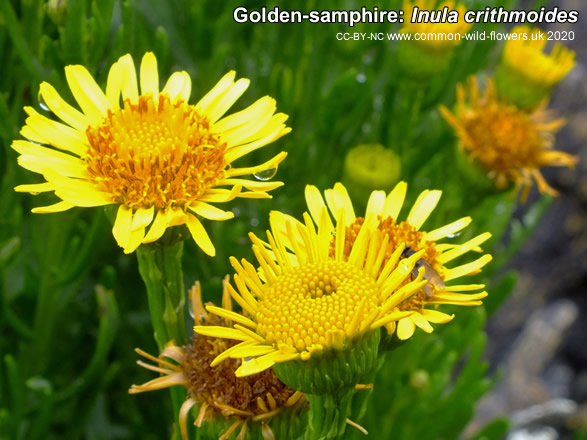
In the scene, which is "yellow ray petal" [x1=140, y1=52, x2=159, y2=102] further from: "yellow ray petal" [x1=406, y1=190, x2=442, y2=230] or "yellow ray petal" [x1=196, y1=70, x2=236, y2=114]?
"yellow ray petal" [x1=406, y1=190, x2=442, y2=230]

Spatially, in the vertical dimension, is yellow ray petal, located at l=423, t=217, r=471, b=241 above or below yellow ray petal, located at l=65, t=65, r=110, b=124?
below

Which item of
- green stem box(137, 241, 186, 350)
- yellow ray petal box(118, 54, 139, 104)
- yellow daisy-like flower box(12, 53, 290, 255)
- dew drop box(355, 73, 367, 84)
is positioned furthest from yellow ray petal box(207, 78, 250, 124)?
dew drop box(355, 73, 367, 84)

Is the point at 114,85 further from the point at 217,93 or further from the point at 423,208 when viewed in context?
the point at 423,208

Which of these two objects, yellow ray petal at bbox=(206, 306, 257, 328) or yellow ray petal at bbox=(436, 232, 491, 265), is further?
yellow ray petal at bbox=(436, 232, 491, 265)

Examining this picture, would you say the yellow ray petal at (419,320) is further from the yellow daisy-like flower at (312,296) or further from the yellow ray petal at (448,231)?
the yellow ray petal at (448,231)

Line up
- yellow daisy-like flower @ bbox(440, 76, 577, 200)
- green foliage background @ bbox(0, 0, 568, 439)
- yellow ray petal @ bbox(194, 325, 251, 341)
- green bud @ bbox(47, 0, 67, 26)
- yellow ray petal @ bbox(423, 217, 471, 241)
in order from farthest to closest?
yellow daisy-like flower @ bbox(440, 76, 577, 200) → green foliage background @ bbox(0, 0, 568, 439) → green bud @ bbox(47, 0, 67, 26) → yellow ray petal @ bbox(423, 217, 471, 241) → yellow ray petal @ bbox(194, 325, 251, 341)
